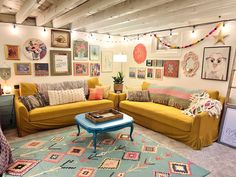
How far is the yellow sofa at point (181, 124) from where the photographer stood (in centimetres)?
285

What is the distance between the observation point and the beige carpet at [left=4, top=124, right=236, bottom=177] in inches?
92.0

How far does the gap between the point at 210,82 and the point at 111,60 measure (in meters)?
2.94

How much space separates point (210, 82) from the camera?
140 inches

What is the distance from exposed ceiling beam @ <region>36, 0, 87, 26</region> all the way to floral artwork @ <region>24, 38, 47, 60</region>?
535 mm

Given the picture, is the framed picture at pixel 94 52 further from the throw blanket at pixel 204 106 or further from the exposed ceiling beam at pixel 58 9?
the throw blanket at pixel 204 106

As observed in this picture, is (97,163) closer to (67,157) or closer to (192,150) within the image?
(67,157)

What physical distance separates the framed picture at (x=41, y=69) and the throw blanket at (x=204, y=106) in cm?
339

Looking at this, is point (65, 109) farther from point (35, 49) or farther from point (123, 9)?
point (123, 9)

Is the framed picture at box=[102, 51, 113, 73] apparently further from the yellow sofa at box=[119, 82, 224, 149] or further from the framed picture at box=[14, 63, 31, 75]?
the framed picture at box=[14, 63, 31, 75]

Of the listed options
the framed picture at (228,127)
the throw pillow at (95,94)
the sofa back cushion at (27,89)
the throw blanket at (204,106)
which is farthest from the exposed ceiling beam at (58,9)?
the framed picture at (228,127)

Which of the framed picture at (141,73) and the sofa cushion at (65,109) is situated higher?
the framed picture at (141,73)

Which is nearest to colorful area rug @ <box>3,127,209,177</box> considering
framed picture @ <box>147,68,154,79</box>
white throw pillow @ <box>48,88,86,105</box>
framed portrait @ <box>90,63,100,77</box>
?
white throw pillow @ <box>48,88,86,105</box>

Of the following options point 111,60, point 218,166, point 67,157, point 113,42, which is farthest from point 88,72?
point 218,166

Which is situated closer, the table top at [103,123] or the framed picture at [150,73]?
the table top at [103,123]
